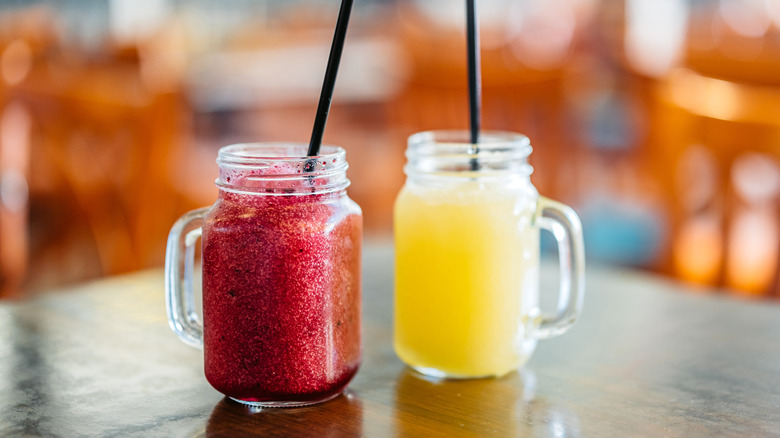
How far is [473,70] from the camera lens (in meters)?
0.71

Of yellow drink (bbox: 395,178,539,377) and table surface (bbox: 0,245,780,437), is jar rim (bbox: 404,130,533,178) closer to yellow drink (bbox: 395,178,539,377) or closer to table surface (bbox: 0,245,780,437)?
yellow drink (bbox: 395,178,539,377)

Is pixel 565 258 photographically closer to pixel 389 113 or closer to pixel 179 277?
pixel 179 277

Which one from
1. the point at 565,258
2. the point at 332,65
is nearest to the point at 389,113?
the point at 565,258

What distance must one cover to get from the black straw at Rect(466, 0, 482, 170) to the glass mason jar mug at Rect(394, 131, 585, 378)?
1 cm

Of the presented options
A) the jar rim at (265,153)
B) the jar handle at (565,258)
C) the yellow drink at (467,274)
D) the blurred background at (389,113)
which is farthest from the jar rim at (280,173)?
the blurred background at (389,113)

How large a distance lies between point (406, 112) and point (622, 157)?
1.64 m

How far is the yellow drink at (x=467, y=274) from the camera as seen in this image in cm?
71

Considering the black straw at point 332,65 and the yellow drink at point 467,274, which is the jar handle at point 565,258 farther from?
the black straw at point 332,65

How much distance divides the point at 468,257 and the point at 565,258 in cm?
13

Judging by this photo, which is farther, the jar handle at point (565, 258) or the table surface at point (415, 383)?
the jar handle at point (565, 258)

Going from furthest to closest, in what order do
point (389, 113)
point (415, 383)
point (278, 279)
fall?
1. point (389, 113)
2. point (415, 383)
3. point (278, 279)

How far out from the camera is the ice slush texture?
2.02 ft

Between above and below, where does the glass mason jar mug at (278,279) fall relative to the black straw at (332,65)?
below

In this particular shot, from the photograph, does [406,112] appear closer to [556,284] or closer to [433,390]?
[556,284]
